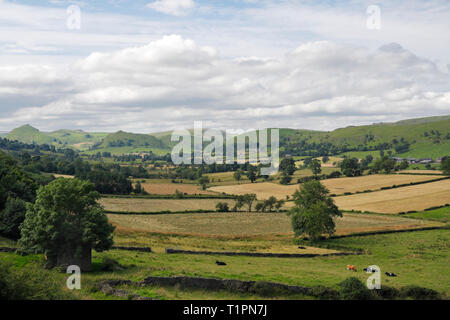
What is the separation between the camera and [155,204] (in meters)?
114

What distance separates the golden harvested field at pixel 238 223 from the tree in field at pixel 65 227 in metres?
34.8

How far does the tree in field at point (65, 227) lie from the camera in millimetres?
37406

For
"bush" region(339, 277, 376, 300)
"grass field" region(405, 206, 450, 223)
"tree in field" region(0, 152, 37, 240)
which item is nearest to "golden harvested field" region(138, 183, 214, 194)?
"tree in field" region(0, 152, 37, 240)

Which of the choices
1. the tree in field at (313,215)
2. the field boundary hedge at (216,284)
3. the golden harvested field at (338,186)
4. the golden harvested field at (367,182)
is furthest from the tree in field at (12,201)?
the golden harvested field at (367,182)

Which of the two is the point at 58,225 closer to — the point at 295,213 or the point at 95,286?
the point at 95,286

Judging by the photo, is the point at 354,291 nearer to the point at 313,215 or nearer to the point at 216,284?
the point at 216,284

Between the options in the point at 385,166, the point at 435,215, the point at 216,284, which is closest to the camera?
the point at 216,284

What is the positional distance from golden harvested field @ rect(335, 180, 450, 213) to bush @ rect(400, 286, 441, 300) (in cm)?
7316

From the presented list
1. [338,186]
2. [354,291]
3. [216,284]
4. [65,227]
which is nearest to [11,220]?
[65,227]

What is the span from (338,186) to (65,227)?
12471 centimetres

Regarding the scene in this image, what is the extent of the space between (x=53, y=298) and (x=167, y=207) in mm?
84472
